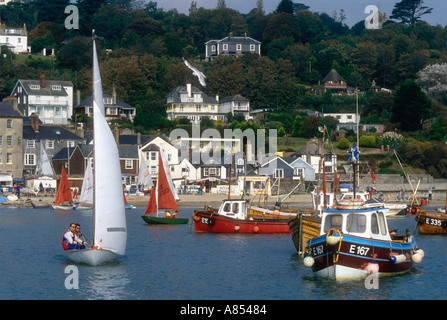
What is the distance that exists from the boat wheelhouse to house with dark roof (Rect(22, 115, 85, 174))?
70287 mm

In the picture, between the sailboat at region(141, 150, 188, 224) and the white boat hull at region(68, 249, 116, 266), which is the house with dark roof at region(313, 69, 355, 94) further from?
the white boat hull at region(68, 249, 116, 266)

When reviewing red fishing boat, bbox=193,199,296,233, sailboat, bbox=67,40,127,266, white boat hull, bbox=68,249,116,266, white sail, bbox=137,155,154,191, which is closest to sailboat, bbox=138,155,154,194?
white sail, bbox=137,155,154,191

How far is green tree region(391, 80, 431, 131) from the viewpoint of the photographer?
119188 mm

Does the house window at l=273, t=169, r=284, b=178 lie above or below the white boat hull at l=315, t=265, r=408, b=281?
above

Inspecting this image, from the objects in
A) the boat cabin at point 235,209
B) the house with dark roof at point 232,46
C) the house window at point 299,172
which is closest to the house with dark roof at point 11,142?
the house window at point 299,172

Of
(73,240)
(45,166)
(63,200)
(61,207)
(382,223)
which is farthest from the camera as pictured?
(45,166)

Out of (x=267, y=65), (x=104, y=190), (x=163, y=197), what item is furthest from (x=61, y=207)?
(x=267, y=65)

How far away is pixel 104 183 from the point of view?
36.4 metres

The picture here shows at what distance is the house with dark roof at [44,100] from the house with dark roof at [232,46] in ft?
173

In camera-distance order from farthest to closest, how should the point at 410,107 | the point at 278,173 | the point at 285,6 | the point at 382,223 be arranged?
the point at 285,6, the point at 410,107, the point at 278,173, the point at 382,223

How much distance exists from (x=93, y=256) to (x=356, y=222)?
12450 millimetres

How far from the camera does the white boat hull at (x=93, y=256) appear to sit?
1458 inches

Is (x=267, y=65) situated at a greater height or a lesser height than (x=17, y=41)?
lesser

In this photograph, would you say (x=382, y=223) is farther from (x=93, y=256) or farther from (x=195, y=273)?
(x=93, y=256)
